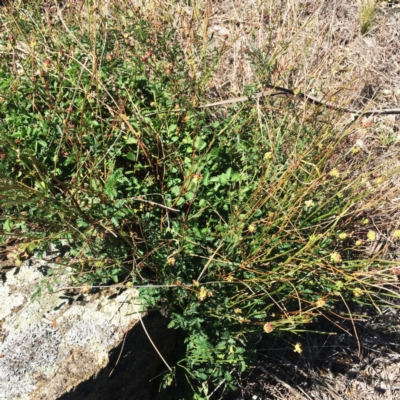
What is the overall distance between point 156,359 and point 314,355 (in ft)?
3.47

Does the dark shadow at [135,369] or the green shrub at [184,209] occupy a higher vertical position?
the green shrub at [184,209]

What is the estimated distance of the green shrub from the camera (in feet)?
6.16

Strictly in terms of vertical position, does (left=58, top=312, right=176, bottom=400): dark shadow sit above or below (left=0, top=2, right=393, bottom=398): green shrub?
below

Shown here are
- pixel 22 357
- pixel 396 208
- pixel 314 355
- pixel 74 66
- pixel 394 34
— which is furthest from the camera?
pixel 394 34

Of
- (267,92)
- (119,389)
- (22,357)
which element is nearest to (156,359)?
(119,389)

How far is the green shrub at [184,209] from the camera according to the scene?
6.16 feet

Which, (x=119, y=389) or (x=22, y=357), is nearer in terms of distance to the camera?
(x=22, y=357)

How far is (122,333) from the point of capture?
2008mm

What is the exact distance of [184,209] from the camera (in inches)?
87.5

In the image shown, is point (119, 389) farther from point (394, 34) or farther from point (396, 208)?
point (394, 34)

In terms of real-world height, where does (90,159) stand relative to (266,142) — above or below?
below

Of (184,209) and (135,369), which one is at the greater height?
(184,209)

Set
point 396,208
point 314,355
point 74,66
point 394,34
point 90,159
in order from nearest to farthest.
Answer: point 90,159 < point 74,66 < point 314,355 < point 396,208 < point 394,34

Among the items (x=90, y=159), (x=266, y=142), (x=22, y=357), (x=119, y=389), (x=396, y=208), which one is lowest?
(x=119, y=389)
